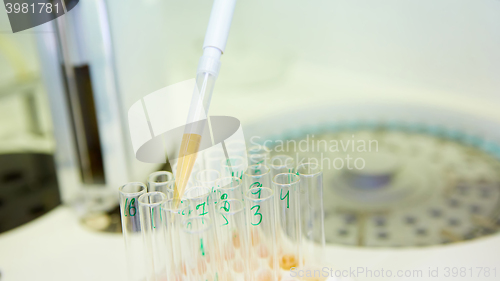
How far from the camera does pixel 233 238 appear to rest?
366 millimetres

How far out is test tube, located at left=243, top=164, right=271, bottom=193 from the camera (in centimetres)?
40

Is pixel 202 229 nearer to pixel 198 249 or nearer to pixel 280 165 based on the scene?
pixel 198 249

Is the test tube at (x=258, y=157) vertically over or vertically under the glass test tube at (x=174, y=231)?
over

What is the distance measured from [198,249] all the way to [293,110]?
2.00 ft

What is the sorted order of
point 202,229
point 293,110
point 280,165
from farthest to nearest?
1. point 293,110
2. point 280,165
3. point 202,229

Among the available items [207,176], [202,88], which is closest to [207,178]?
[207,176]

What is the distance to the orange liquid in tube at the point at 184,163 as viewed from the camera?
1.14 feet

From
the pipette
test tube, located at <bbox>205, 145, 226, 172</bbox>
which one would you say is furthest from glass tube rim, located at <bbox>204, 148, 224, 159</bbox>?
the pipette

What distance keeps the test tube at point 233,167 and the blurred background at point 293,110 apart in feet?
0.49

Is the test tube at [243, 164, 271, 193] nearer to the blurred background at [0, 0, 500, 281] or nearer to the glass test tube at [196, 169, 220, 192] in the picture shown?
the glass test tube at [196, 169, 220, 192]

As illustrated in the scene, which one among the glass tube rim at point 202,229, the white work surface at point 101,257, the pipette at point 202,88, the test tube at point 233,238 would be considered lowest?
the white work surface at point 101,257

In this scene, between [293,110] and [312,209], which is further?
[293,110]

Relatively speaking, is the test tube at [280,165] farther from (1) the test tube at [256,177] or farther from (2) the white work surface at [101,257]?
(2) the white work surface at [101,257]

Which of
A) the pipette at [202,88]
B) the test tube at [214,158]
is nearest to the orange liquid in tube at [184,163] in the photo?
the pipette at [202,88]
